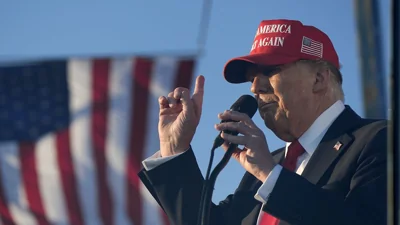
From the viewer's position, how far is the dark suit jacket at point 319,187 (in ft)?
9.75

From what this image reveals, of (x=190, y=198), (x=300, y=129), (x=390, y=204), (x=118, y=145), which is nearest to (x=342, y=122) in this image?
(x=300, y=129)

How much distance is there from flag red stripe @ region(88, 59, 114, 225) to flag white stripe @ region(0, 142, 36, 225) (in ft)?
2.32

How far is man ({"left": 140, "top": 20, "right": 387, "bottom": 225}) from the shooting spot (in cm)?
304

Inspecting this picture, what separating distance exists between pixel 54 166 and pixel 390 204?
23.4 ft

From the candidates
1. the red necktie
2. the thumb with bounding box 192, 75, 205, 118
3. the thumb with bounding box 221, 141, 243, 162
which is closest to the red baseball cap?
the thumb with bounding box 192, 75, 205, 118

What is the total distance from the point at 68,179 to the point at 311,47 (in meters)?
5.25

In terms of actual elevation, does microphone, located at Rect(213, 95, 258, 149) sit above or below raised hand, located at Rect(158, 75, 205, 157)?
above

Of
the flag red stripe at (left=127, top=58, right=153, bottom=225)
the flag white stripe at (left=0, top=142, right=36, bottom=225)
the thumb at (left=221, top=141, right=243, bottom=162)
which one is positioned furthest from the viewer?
the flag white stripe at (left=0, top=142, right=36, bottom=225)

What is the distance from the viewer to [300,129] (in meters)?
3.59

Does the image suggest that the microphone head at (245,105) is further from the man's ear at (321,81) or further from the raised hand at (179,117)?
the man's ear at (321,81)

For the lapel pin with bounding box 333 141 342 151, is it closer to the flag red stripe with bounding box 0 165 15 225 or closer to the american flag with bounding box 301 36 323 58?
the american flag with bounding box 301 36 323 58

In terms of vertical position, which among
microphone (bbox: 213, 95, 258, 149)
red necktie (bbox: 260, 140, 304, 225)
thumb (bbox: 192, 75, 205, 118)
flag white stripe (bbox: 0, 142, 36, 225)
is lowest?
flag white stripe (bbox: 0, 142, 36, 225)

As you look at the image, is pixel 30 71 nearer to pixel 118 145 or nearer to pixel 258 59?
pixel 118 145

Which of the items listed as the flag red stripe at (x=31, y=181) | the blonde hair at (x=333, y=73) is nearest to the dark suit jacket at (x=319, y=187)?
the blonde hair at (x=333, y=73)
